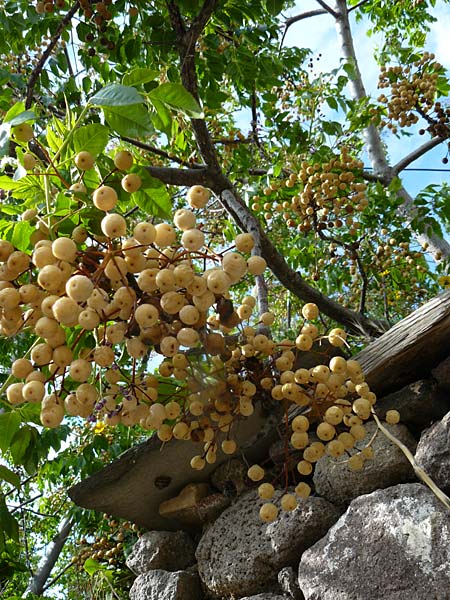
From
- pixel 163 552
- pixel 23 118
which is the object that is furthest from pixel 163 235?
pixel 163 552

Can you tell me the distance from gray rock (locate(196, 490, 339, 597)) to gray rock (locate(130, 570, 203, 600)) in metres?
0.06

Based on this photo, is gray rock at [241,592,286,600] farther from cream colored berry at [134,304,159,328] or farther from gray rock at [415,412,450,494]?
cream colored berry at [134,304,159,328]

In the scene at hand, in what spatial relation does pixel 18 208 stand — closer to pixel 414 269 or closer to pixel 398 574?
pixel 398 574

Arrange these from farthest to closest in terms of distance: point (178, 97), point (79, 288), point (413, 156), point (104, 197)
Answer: point (413, 156) → point (178, 97) → point (104, 197) → point (79, 288)

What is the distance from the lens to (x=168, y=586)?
169cm

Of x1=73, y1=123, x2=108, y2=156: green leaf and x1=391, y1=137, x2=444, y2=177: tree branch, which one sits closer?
x1=73, y1=123, x2=108, y2=156: green leaf

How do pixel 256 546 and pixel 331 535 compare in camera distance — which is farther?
pixel 256 546

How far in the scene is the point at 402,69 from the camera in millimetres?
4352

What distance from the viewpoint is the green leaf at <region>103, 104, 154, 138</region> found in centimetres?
117

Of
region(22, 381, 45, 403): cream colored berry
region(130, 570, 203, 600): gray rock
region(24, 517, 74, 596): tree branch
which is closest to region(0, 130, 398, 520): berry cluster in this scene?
region(22, 381, 45, 403): cream colored berry

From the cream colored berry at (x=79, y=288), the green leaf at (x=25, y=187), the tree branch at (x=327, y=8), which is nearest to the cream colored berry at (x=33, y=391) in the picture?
the cream colored berry at (x=79, y=288)

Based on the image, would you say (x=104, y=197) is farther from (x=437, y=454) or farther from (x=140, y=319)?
(x=437, y=454)

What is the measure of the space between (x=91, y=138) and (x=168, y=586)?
1302mm

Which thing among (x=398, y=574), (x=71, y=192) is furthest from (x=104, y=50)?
(x=398, y=574)
